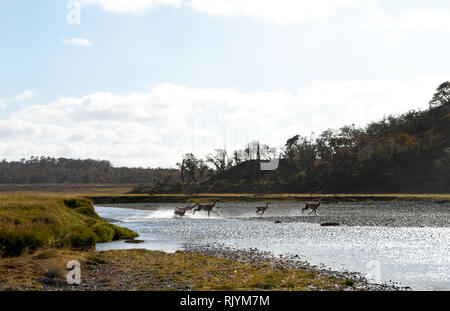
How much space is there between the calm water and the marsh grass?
2013 mm

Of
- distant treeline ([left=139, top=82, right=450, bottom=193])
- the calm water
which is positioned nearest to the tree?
distant treeline ([left=139, top=82, right=450, bottom=193])

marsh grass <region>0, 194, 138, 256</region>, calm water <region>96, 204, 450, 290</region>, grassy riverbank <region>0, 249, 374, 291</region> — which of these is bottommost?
calm water <region>96, 204, 450, 290</region>

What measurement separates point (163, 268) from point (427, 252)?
16.6m

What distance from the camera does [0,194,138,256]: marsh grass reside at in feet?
94.3

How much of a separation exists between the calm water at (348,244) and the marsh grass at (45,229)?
2.01 meters

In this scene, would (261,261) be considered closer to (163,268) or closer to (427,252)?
(163,268)

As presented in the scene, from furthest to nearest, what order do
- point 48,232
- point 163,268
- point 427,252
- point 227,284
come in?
point 48,232
point 427,252
point 163,268
point 227,284

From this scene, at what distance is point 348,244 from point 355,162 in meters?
107

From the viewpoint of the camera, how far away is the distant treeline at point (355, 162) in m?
120

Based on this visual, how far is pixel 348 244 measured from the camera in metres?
33.5

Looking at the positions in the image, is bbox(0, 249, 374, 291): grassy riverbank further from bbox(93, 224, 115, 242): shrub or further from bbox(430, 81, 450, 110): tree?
bbox(430, 81, 450, 110): tree
